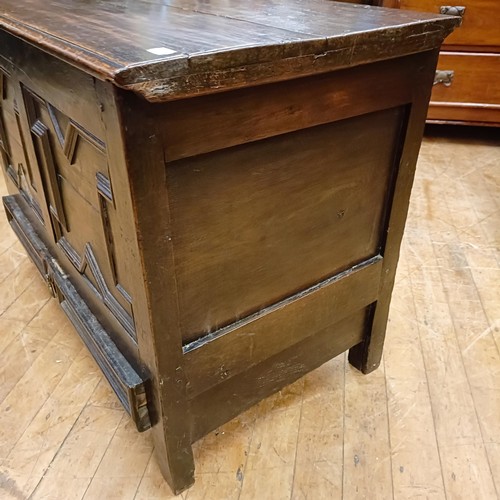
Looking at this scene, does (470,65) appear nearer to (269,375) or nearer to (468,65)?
(468,65)

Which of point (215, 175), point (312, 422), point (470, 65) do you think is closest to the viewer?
point (215, 175)

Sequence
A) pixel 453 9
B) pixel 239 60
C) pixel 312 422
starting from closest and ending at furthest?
pixel 239 60 → pixel 312 422 → pixel 453 9

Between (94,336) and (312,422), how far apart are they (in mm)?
513

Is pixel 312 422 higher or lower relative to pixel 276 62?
lower

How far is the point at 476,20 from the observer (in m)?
2.27

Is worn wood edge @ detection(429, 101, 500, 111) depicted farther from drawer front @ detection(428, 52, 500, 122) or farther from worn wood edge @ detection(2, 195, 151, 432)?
worn wood edge @ detection(2, 195, 151, 432)


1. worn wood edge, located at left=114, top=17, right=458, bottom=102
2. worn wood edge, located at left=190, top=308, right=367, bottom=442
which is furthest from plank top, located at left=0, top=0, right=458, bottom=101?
worn wood edge, located at left=190, top=308, right=367, bottom=442

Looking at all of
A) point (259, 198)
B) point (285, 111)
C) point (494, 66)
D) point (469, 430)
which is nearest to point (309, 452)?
point (469, 430)

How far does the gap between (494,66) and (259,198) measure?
2026 millimetres

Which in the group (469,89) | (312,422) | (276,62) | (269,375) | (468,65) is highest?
(276,62)

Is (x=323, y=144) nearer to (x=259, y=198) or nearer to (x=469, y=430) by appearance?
(x=259, y=198)

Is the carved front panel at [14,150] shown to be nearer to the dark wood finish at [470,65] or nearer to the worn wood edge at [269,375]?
the worn wood edge at [269,375]

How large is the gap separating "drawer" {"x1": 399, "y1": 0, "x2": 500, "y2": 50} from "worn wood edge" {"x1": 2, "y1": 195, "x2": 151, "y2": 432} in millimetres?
1879

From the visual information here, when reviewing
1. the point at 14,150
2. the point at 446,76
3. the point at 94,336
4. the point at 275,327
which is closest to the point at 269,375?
the point at 275,327
